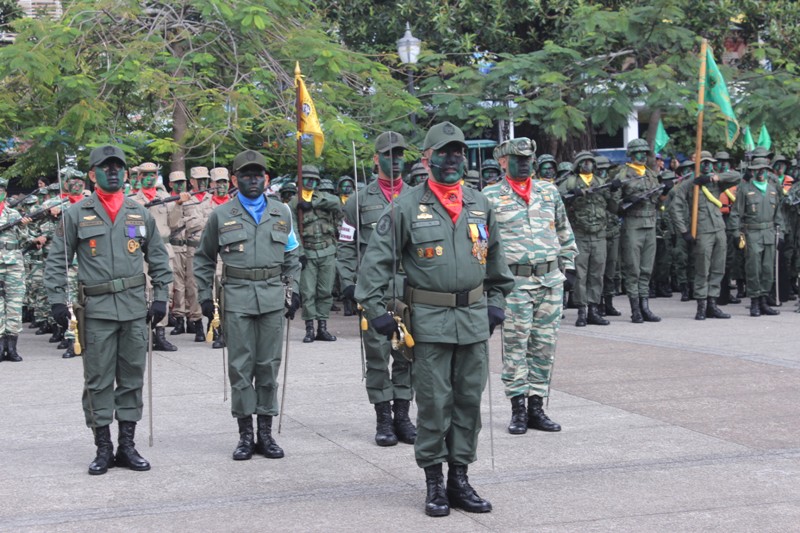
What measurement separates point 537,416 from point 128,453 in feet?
9.70

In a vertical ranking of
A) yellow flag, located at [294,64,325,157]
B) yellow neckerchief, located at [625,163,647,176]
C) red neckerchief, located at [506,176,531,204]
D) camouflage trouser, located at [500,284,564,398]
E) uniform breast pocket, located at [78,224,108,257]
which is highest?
yellow flag, located at [294,64,325,157]

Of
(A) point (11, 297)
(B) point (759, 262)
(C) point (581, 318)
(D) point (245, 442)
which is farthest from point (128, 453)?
(B) point (759, 262)

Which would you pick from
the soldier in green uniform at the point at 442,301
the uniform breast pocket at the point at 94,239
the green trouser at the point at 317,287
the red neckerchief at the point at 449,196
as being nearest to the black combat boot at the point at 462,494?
the soldier in green uniform at the point at 442,301

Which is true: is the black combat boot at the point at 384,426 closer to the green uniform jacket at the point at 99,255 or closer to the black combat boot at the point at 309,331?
the green uniform jacket at the point at 99,255

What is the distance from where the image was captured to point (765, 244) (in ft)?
Answer: 54.9

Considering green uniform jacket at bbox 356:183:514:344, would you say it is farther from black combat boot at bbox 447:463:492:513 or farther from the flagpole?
the flagpole

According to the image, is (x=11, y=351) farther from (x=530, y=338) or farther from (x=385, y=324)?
(x=385, y=324)

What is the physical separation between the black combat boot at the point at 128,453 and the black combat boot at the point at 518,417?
264 centimetres

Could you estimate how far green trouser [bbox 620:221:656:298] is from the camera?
15734 mm

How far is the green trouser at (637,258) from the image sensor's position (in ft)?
51.6

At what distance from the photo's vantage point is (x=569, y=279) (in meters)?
9.04

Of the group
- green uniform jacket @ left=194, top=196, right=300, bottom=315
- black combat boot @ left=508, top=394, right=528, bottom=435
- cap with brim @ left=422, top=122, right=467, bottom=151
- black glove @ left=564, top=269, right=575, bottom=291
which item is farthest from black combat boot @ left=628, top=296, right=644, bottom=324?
cap with brim @ left=422, top=122, right=467, bottom=151

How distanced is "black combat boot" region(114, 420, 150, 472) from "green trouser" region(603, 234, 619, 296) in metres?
9.89

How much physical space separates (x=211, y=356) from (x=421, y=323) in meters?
7.13
